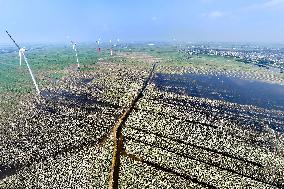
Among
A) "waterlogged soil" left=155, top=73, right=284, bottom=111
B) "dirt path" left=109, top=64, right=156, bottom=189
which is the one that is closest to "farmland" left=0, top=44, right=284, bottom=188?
"dirt path" left=109, top=64, right=156, bottom=189

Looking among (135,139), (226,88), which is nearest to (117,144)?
(135,139)

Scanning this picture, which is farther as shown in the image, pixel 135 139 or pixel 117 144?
pixel 135 139

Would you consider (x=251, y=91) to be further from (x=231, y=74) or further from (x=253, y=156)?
(x=253, y=156)

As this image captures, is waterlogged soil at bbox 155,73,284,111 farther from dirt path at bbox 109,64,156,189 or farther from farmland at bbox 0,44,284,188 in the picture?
dirt path at bbox 109,64,156,189

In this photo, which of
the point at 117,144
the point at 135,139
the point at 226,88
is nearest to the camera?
the point at 117,144

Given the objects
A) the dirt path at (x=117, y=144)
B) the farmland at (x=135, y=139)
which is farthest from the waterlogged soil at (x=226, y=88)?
the dirt path at (x=117, y=144)

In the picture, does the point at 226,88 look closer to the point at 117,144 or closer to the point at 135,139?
the point at 135,139

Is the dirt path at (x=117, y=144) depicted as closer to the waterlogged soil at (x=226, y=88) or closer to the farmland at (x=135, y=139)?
the farmland at (x=135, y=139)

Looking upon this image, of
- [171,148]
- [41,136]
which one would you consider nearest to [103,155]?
[171,148]
